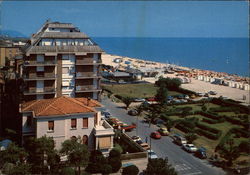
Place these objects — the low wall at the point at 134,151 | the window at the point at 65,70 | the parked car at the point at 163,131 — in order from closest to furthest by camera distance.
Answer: the low wall at the point at 134,151 → the window at the point at 65,70 → the parked car at the point at 163,131

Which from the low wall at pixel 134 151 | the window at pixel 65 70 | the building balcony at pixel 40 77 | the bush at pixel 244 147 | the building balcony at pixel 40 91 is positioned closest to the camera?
the low wall at pixel 134 151

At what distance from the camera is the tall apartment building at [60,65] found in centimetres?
4341

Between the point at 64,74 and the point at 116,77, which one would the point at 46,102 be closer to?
the point at 64,74

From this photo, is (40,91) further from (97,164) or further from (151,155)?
(151,155)

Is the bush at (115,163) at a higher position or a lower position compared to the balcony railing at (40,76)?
lower

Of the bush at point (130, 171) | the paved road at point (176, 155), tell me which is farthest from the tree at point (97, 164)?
the paved road at point (176, 155)

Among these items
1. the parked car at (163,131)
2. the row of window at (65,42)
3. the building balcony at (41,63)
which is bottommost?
the parked car at (163,131)

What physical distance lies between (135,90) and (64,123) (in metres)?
49.0

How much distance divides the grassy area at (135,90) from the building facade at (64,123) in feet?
126

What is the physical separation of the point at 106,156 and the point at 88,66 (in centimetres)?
1512

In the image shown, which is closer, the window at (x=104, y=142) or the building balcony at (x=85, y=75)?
the window at (x=104, y=142)

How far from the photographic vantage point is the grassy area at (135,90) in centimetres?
7670

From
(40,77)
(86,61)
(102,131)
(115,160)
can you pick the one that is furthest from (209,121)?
(40,77)

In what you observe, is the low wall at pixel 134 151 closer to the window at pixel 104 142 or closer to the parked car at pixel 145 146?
the parked car at pixel 145 146
